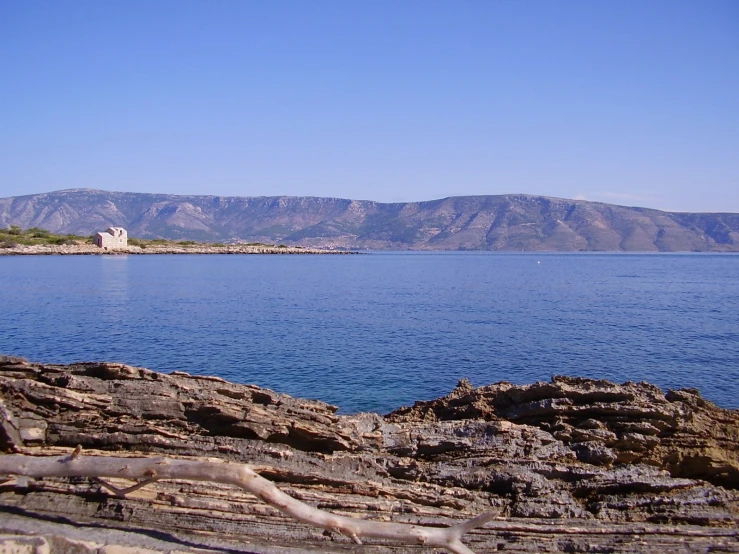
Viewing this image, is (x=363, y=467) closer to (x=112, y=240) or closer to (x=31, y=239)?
(x=112, y=240)

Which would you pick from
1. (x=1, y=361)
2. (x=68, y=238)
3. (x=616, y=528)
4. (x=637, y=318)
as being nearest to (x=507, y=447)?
(x=616, y=528)

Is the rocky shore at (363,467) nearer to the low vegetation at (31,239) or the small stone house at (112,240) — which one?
the low vegetation at (31,239)

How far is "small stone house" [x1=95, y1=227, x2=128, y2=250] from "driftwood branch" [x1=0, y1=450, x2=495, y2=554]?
603ft

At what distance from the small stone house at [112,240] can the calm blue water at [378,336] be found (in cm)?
11201

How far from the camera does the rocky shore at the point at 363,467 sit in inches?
386

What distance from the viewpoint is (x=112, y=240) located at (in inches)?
7067

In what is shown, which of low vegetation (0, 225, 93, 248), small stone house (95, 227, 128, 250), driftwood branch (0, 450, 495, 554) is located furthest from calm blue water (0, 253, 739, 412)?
small stone house (95, 227, 128, 250)

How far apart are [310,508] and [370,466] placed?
253 cm

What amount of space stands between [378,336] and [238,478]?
3017 centimetres

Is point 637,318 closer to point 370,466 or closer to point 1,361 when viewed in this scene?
point 370,466

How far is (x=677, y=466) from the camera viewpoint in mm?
12219

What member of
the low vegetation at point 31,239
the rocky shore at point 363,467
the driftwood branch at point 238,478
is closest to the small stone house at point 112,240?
the low vegetation at point 31,239

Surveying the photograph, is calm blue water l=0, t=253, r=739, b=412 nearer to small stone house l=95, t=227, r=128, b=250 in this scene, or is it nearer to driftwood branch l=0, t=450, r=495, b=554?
driftwood branch l=0, t=450, r=495, b=554

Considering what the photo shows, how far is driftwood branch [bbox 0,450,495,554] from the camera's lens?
9.03m
